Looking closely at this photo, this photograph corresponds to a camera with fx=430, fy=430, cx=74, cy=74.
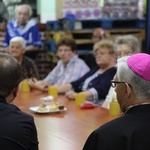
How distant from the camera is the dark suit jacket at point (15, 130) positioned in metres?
2.09

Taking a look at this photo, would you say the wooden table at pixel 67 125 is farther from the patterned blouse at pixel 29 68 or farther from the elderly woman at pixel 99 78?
the patterned blouse at pixel 29 68

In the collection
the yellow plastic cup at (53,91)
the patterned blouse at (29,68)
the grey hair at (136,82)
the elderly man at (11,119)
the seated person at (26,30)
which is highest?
the grey hair at (136,82)

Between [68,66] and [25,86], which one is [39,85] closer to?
[25,86]

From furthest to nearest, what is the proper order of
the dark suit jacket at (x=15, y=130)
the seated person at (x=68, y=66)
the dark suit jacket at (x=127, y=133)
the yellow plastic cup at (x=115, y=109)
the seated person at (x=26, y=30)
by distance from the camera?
1. the seated person at (x=26, y=30)
2. the seated person at (x=68, y=66)
3. the yellow plastic cup at (x=115, y=109)
4. the dark suit jacket at (x=15, y=130)
5. the dark suit jacket at (x=127, y=133)

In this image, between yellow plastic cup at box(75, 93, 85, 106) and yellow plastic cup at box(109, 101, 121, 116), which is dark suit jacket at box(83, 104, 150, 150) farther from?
yellow plastic cup at box(75, 93, 85, 106)

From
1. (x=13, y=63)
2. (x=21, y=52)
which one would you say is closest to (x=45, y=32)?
(x=21, y=52)

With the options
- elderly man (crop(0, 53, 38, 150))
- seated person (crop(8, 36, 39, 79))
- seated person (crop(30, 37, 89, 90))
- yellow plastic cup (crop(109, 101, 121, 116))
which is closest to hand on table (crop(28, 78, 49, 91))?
seated person (crop(30, 37, 89, 90))

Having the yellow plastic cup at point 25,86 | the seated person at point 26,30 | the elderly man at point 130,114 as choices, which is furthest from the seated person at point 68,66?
the elderly man at point 130,114

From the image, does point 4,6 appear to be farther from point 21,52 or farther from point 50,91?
point 50,91

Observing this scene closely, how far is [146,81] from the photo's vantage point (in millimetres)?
1910

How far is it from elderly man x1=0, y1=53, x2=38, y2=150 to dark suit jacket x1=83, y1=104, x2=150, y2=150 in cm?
38

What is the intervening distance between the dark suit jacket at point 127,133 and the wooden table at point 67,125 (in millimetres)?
591

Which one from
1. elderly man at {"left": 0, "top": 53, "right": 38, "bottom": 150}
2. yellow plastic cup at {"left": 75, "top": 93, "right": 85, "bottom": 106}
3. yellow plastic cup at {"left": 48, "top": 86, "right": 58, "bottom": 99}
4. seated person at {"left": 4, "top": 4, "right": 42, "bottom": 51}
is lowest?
yellow plastic cup at {"left": 48, "top": 86, "right": 58, "bottom": 99}

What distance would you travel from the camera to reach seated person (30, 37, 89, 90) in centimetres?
504
